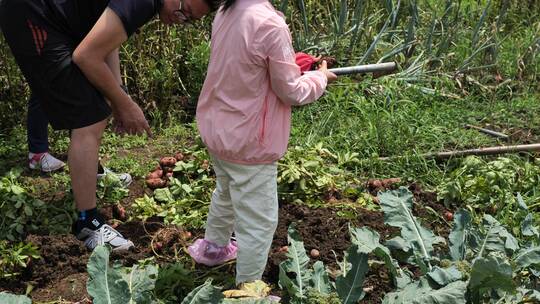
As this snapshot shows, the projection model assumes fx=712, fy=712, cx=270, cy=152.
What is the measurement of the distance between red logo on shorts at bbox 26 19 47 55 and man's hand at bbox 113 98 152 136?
0.47 m

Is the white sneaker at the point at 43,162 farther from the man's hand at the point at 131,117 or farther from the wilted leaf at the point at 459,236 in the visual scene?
the wilted leaf at the point at 459,236

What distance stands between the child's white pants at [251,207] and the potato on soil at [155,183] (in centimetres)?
116

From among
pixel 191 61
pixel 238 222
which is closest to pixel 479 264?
pixel 238 222

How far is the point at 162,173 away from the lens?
4.44 metres

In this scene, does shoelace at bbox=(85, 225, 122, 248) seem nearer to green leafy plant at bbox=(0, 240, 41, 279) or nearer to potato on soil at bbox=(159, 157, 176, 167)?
green leafy plant at bbox=(0, 240, 41, 279)

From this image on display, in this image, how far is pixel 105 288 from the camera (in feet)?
8.99

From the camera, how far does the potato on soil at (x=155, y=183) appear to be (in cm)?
432

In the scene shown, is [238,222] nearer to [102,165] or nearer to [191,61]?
[102,165]

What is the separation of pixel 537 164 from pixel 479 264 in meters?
2.11

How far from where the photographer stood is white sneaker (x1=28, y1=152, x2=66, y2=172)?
448 cm

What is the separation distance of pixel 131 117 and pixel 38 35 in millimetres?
592

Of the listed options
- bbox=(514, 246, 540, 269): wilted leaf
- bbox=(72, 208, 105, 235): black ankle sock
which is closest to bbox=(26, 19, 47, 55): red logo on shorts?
bbox=(72, 208, 105, 235): black ankle sock

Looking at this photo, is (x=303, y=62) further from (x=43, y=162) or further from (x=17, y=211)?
(x=43, y=162)

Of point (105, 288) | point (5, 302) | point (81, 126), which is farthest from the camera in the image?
point (81, 126)
